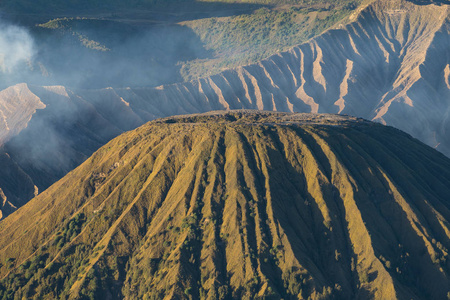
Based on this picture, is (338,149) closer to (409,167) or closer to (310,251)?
(409,167)

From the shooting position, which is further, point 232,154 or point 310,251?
point 232,154

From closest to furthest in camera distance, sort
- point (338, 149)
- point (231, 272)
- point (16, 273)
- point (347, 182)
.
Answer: point (231, 272) < point (16, 273) < point (347, 182) < point (338, 149)

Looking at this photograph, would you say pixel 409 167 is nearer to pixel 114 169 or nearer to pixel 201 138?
pixel 201 138

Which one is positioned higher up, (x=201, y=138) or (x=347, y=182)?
(x=201, y=138)

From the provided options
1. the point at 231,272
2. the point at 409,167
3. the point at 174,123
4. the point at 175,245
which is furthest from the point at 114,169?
the point at 409,167

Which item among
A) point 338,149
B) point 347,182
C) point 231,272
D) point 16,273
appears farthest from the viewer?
point 338,149

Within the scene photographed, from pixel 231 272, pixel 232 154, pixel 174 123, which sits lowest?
pixel 231 272
